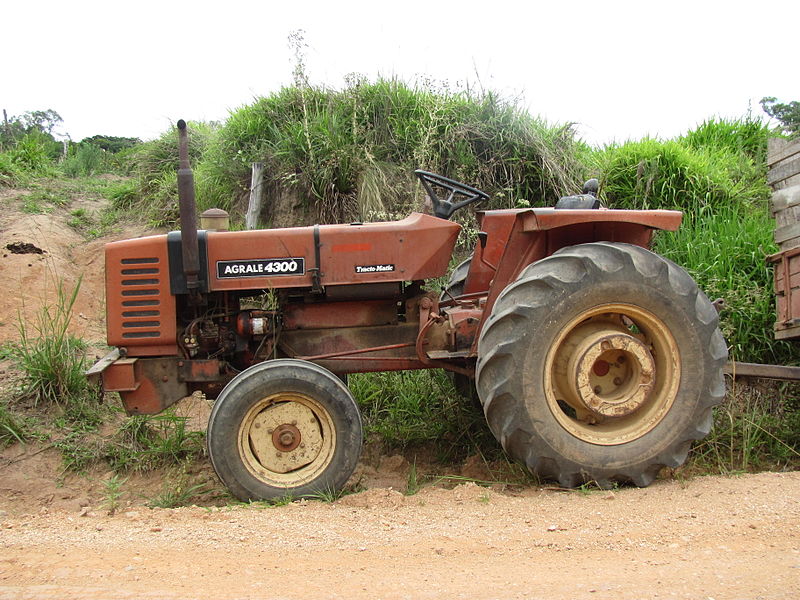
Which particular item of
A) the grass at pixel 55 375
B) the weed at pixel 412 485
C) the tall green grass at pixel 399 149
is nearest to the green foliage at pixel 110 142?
the tall green grass at pixel 399 149

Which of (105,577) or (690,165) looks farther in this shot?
(690,165)

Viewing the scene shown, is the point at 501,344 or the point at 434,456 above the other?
the point at 501,344

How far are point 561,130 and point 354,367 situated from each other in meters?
4.70

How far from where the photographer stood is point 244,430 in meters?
4.03

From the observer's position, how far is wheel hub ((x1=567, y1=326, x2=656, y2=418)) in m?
3.96

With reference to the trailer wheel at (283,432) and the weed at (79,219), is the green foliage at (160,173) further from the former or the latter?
the trailer wheel at (283,432)

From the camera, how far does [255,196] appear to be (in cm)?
A: 816

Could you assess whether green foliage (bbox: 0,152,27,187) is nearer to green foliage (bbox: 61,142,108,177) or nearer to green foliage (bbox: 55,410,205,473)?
green foliage (bbox: 61,142,108,177)

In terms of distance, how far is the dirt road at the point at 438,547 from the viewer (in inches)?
104

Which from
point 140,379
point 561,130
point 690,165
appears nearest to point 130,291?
Answer: point 140,379

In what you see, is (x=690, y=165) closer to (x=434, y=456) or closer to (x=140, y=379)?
(x=434, y=456)

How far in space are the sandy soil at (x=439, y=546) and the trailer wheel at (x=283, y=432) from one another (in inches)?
7.8

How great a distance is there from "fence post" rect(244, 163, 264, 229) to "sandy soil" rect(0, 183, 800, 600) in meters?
4.27

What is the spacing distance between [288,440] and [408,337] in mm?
1128
